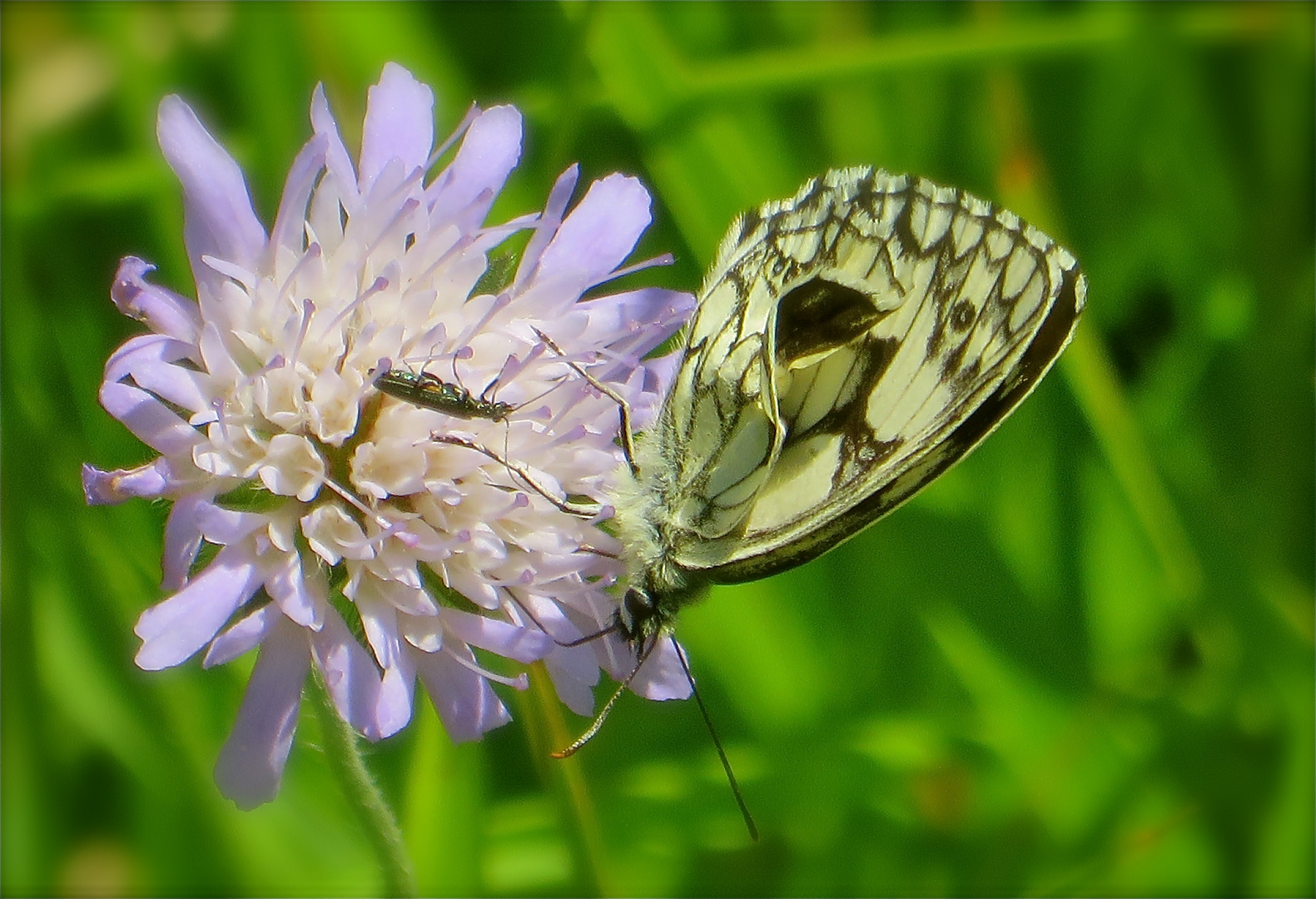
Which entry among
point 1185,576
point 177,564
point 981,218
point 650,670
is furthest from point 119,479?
point 1185,576

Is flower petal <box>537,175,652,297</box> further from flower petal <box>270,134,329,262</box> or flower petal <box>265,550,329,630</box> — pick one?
flower petal <box>265,550,329,630</box>

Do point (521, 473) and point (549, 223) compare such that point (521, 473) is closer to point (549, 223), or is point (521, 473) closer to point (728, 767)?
point (549, 223)

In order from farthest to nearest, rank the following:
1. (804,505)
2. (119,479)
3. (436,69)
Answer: (436,69) → (804,505) → (119,479)

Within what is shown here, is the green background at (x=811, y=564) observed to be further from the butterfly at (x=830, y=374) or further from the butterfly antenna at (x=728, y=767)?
the butterfly at (x=830, y=374)

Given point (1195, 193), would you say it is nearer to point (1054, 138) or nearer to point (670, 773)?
point (1054, 138)

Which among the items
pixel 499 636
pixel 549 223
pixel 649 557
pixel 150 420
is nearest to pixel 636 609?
pixel 649 557

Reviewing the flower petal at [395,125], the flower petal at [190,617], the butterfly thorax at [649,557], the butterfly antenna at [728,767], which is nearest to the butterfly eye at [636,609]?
the butterfly thorax at [649,557]

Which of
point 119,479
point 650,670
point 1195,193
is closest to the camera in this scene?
point 119,479
